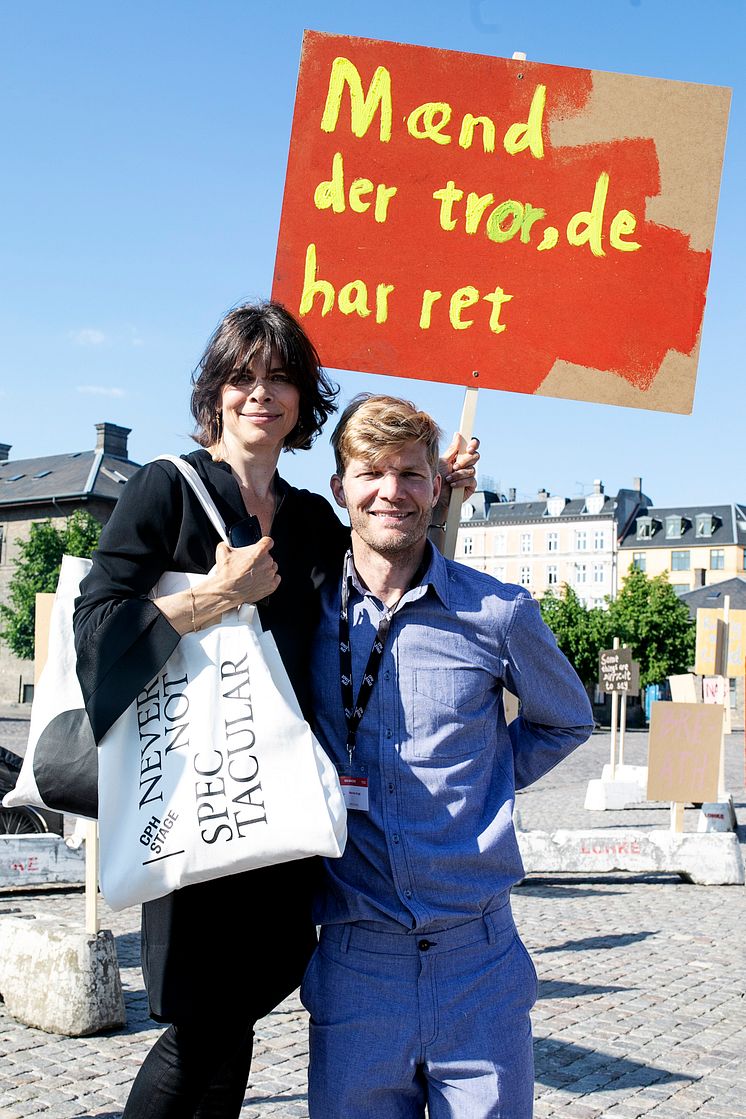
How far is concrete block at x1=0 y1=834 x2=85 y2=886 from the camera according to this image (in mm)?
8773

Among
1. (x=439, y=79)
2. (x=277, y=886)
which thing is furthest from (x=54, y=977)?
(x=439, y=79)

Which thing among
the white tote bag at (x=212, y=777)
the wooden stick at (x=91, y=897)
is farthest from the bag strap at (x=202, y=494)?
the wooden stick at (x=91, y=897)

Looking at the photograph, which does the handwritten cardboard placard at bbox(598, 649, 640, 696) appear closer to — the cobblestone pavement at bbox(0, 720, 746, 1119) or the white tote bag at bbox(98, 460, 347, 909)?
the cobblestone pavement at bbox(0, 720, 746, 1119)

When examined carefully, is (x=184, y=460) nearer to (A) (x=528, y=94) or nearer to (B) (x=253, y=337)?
(B) (x=253, y=337)

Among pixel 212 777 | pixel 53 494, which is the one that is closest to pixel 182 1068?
pixel 212 777

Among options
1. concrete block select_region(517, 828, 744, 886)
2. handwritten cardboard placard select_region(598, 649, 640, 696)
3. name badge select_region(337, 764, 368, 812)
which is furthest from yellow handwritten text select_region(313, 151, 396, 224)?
handwritten cardboard placard select_region(598, 649, 640, 696)

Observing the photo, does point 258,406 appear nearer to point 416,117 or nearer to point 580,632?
point 416,117

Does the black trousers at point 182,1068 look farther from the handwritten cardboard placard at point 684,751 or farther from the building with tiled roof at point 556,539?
the building with tiled roof at point 556,539

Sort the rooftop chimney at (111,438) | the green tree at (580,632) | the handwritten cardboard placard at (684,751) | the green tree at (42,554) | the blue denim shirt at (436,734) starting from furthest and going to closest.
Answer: the rooftop chimney at (111,438)
the green tree at (580,632)
the green tree at (42,554)
the handwritten cardboard placard at (684,751)
the blue denim shirt at (436,734)

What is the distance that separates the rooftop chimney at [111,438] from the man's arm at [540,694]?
60030 millimetres

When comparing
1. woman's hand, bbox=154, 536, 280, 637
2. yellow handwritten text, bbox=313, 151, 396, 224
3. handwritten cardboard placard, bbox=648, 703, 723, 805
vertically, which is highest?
yellow handwritten text, bbox=313, 151, 396, 224

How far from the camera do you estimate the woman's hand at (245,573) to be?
89.0 inches

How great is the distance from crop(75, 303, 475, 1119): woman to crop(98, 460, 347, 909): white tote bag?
0.07 m

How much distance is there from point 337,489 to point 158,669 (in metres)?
0.60
